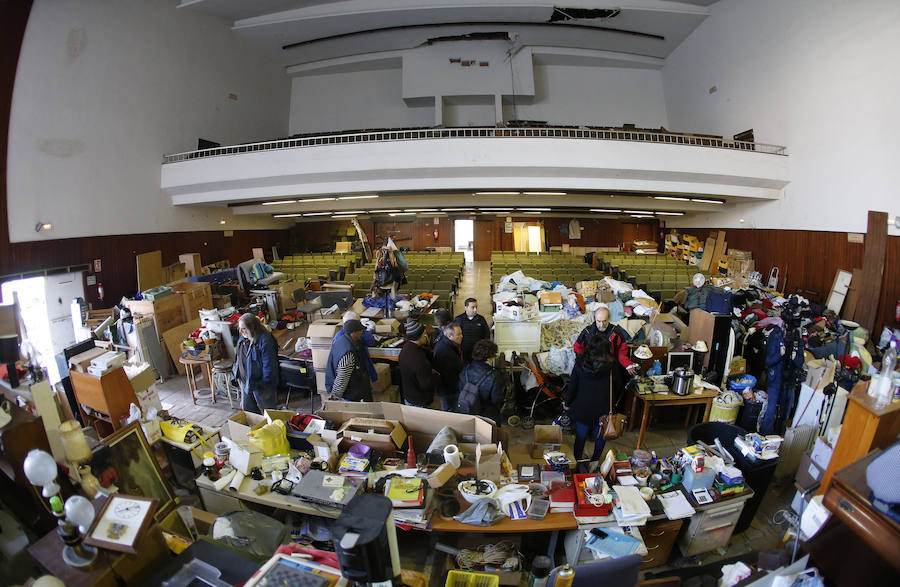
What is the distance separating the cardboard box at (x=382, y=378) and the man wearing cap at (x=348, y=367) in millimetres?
860

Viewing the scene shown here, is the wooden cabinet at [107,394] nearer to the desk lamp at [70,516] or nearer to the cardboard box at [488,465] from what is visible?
the desk lamp at [70,516]

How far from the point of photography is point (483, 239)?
17406 mm

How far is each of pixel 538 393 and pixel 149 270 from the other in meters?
10.0

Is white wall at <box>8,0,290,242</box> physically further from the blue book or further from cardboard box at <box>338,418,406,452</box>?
the blue book

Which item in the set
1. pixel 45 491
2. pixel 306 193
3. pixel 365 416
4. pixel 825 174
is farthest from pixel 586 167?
pixel 45 491

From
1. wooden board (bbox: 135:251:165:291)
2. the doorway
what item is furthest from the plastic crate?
the doorway

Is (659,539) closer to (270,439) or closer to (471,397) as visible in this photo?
(471,397)

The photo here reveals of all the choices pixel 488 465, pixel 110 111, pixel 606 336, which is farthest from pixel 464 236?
pixel 488 465

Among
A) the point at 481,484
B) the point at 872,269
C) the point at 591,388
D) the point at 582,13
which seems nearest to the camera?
the point at 481,484

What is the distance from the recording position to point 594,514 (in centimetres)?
256

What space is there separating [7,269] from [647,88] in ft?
67.2

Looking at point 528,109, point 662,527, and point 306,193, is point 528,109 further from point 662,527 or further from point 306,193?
point 662,527

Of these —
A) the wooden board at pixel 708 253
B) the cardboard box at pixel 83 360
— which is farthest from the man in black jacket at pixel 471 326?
the wooden board at pixel 708 253

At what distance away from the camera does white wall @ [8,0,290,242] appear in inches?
278
